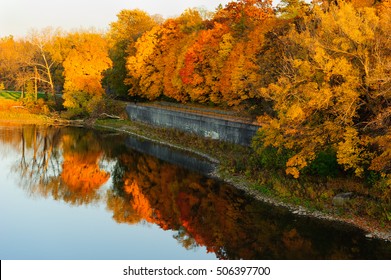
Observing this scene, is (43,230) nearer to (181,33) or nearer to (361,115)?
(361,115)

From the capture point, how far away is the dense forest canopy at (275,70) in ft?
66.6

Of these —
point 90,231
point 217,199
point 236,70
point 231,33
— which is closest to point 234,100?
point 236,70

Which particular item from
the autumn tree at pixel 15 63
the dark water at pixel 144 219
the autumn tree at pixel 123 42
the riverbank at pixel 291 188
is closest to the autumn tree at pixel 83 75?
the autumn tree at pixel 123 42

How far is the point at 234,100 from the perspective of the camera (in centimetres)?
3628

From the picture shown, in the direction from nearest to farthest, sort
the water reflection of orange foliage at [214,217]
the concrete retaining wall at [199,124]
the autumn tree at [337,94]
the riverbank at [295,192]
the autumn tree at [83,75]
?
the water reflection of orange foliage at [214,217] < the riverbank at [295,192] < the autumn tree at [337,94] < the concrete retaining wall at [199,124] < the autumn tree at [83,75]

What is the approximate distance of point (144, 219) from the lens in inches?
860

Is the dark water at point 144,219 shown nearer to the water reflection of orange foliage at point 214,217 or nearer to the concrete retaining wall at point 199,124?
the water reflection of orange foliage at point 214,217

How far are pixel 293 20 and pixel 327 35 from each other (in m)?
10.3

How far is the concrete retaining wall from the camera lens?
111 feet

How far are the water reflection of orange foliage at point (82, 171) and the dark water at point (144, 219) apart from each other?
0.07 metres

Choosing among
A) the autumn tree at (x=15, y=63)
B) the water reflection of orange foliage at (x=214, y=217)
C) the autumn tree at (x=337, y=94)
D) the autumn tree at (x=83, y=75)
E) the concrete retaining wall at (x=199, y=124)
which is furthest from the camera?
the autumn tree at (x=15, y=63)

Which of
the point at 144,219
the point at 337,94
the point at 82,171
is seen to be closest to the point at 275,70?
the point at 337,94

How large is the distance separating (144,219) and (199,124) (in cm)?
1870

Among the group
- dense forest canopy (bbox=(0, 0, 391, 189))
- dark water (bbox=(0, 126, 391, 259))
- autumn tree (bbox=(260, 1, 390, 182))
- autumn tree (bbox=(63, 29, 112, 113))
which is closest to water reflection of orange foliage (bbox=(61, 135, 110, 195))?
dark water (bbox=(0, 126, 391, 259))
